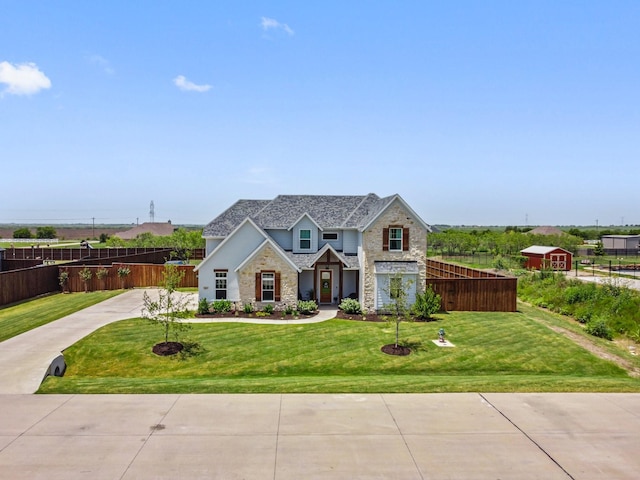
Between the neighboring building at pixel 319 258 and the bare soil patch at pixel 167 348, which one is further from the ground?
the neighboring building at pixel 319 258

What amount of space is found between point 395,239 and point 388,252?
89cm

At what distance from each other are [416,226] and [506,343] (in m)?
8.56

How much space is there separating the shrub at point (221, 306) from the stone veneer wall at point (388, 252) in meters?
7.83

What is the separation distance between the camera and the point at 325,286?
28.0 metres

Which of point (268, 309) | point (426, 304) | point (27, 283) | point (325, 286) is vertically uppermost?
point (27, 283)

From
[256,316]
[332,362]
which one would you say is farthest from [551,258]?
[332,362]

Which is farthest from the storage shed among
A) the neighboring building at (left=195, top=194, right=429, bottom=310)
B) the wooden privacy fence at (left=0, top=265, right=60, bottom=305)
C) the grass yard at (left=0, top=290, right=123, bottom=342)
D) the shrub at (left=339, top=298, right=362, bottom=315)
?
the wooden privacy fence at (left=0, top=265, right=60, bottom=305)

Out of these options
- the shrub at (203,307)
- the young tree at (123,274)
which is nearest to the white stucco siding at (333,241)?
the shrub at (203,307)

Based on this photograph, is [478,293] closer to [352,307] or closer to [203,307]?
[352,307]

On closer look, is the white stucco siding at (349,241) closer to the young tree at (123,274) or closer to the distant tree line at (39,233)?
the young tree at (123,274)

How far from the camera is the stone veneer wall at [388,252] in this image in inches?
998

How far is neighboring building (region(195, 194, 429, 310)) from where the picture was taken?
82.1 feet

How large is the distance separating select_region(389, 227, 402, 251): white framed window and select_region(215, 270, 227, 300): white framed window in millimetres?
10063

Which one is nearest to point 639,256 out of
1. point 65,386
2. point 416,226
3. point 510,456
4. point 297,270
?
point 416,226
